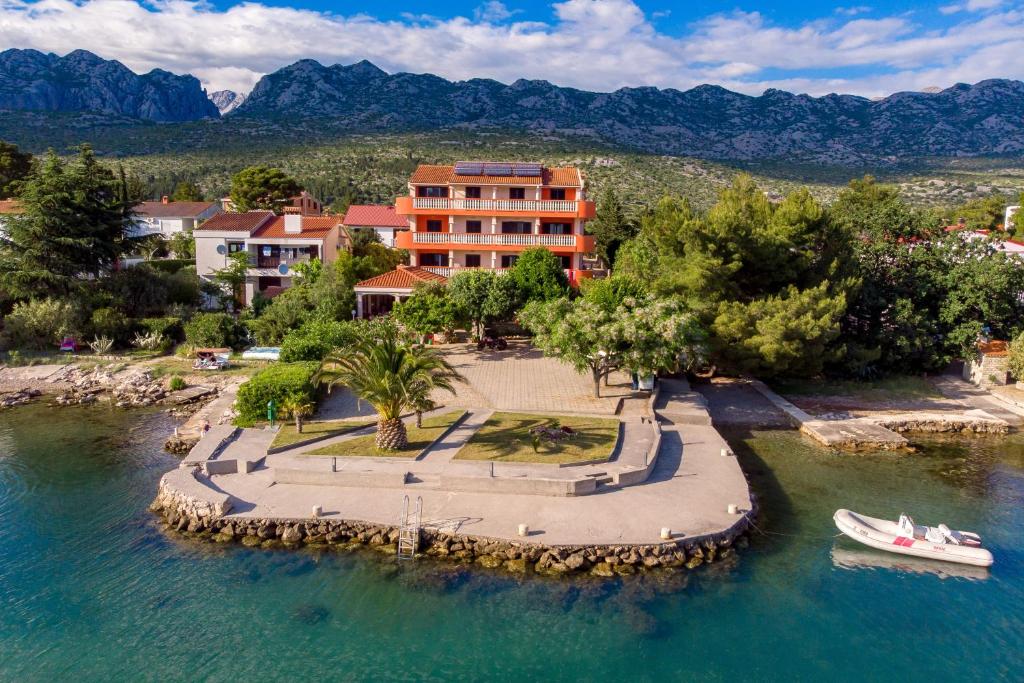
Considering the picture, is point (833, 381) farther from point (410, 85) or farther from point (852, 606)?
point (410, 85)

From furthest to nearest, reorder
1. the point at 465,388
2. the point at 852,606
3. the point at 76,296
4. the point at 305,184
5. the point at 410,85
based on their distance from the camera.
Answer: the point at 410,85
the point at 305,184
the point at 76,296
the point at 465,388
the point at 852,606

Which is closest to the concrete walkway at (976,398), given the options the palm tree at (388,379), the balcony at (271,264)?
the palm tree at (388,379)

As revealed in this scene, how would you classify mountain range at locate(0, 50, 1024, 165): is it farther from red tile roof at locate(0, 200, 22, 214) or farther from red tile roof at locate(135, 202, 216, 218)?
red tile roof at locate(0, 200, 22, 214)

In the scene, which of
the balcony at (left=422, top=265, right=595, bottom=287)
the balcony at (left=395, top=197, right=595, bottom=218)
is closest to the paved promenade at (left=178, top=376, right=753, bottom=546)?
the balcony at (left=422, top=265, right=595, bottom=287)

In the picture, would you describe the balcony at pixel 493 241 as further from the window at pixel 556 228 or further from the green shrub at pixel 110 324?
the green shrub at pixel 110 324

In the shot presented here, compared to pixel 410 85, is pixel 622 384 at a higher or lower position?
lower

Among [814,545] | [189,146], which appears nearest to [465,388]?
[814,545]

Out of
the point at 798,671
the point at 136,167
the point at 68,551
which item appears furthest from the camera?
the point at 136,167

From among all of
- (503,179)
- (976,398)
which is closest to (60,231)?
(503,179)
